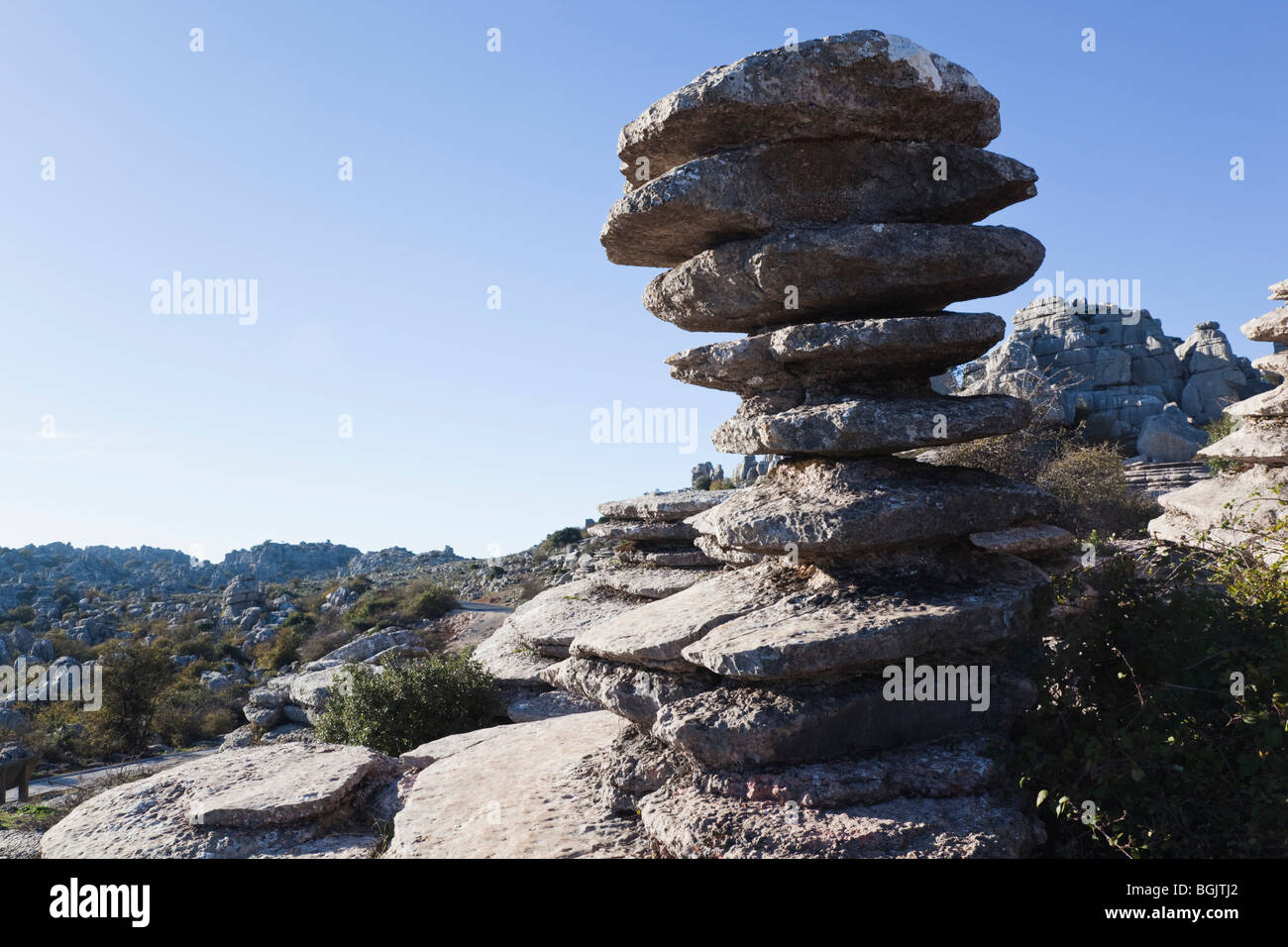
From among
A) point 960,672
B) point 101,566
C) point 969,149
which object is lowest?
point 101,566

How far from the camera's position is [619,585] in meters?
13.5

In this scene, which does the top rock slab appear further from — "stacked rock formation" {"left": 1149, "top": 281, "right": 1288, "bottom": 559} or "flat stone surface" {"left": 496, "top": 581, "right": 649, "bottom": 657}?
"flat stone surface" {"left": 496, "top": 581, "right": 649, "bottom": 657}

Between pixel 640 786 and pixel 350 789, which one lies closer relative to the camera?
pixel 640 786

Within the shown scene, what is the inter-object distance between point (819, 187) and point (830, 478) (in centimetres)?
244

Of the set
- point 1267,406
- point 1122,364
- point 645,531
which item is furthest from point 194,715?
point 1122,364

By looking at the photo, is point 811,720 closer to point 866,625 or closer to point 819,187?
point 866,625

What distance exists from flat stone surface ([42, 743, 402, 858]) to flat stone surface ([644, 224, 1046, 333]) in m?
5.35

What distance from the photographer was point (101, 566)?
90.8 metres

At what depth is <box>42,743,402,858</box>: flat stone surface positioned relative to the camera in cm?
Answer: 715

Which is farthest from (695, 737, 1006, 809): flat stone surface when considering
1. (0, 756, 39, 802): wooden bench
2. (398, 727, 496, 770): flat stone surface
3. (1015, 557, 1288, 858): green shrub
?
(0, 756, 39, 802): wooden bench

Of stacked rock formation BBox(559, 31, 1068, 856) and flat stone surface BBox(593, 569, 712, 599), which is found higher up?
stacked rock formation BBox(559, 31, 1068, 856)
